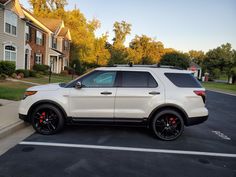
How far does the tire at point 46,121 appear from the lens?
5906 millimetres

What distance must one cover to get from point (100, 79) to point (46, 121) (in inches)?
70.8

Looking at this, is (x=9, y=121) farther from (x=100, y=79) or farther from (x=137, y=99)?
(x=137, y=99)

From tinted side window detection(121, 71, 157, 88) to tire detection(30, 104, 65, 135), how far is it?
6.28 ft

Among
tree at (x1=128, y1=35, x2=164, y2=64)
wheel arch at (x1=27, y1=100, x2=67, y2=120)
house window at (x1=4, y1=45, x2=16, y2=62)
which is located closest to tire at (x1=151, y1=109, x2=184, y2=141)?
wheel arch at (x1=27, y1=100, x2=67, y2=120)

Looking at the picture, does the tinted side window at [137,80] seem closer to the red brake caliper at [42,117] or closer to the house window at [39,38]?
the red brake caliper at [42,117]

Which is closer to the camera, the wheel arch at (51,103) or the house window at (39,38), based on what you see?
the wheel arch at (51,103)

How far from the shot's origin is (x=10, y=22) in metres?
22.4

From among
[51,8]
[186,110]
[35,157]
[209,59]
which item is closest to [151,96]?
[186,110]

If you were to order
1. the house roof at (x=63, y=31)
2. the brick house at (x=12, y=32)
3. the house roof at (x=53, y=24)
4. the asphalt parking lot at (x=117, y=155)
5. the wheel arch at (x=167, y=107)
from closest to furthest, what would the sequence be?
the asphalt parking lot at (x=117, y=155) → the wheel arch at (x=167, y=107) → the brick house at (x=12, y=32) → the house roof at (x=53, y=24) → the house roof at (x=63, y=31)

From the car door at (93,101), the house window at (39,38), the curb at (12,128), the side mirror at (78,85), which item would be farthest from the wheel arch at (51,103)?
the house window at (39,38)

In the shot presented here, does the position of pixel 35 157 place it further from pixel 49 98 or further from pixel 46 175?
pixel 49 98

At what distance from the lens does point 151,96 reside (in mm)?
5809

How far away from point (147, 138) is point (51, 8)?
177ft

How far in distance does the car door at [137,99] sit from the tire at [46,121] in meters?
1.57
